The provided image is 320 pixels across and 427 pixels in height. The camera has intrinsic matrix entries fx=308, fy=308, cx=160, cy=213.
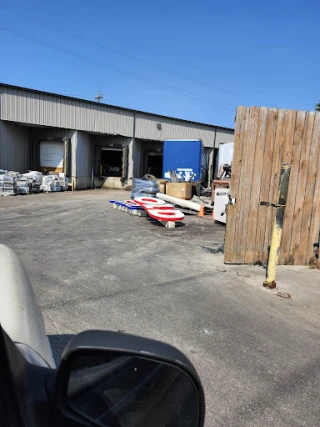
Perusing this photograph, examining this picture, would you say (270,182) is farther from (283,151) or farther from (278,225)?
(278,225)

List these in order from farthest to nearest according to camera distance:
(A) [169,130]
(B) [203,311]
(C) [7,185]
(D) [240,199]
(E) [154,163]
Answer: (E) [154,163] < (A) [169,130] < (C) [7,185] < (D) [240,199] < (B) [203,311]

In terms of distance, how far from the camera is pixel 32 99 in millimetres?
19453

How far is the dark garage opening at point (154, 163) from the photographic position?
1105 inches

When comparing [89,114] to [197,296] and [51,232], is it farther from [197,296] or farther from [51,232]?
[197,296]

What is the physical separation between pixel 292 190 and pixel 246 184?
876 mm

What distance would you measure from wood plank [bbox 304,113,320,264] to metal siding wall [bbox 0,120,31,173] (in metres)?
18.6

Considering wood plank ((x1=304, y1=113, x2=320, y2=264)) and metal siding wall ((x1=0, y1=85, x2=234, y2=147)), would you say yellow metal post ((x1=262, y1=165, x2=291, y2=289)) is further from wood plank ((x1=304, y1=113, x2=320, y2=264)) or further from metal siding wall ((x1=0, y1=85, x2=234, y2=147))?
metal siding wall ((x1=0, y1=85, x2=234, y2=147))

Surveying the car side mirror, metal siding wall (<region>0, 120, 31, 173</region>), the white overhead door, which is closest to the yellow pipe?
the car side mirror

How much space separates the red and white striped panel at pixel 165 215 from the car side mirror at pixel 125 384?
804 cm

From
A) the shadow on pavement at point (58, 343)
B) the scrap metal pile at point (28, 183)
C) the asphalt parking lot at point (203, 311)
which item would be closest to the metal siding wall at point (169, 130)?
the scrap metal pile at point (28, 183)

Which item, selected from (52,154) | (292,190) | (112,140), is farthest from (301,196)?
(112,140)

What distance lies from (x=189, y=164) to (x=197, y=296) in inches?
638

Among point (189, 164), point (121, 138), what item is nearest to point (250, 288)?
point (189, 164)

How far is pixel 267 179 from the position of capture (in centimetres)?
541
